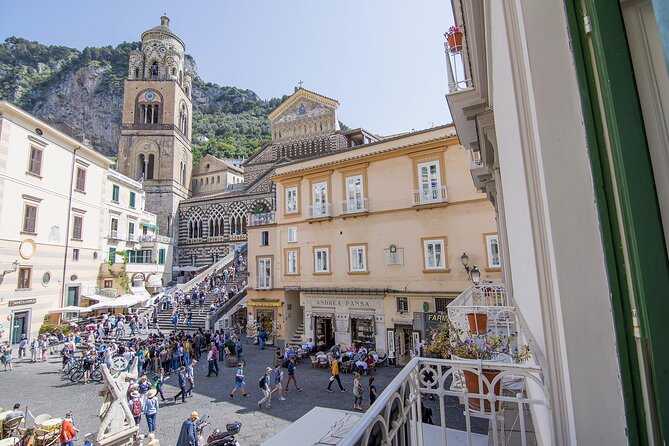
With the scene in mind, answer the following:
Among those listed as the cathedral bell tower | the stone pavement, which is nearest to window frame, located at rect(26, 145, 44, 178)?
the stone pavement

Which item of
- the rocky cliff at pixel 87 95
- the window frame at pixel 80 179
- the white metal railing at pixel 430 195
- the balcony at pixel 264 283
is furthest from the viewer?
the rocky cliff at pixel 87 95

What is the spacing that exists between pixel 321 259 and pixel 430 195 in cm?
741

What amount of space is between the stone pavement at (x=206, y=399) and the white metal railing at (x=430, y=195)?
8.34 meters

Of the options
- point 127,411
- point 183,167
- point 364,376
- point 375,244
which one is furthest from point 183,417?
point 183,167

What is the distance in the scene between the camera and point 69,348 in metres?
16.8

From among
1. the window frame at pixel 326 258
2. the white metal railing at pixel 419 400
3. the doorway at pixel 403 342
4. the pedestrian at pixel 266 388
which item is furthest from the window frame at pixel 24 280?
the white metal railing at pixel 419 400

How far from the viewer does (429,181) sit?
1780 cm

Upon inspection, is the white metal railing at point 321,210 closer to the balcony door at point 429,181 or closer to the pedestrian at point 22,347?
the balcony door at point 429,181

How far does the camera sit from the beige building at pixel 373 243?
1680 centimetres

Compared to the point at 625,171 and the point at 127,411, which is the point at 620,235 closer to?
the point at 625,171

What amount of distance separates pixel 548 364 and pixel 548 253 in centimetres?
60

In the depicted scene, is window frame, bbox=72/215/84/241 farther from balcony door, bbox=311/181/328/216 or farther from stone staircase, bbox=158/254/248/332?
balcony door, bbox=311/181/328/216

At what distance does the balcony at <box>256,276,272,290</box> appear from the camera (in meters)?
22.9

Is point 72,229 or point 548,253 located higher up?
point 72,229
